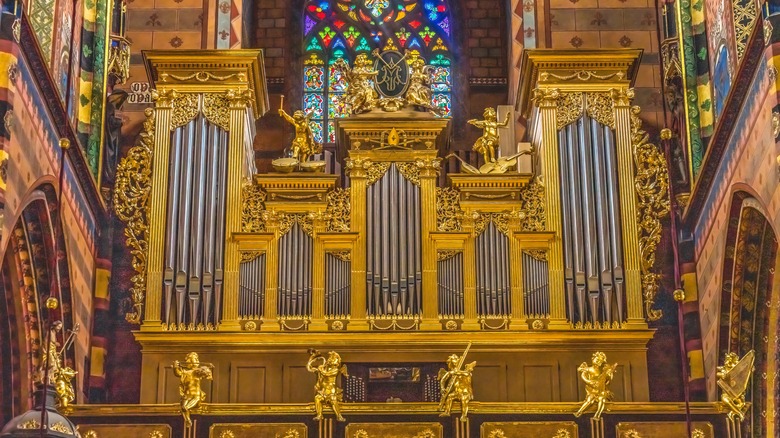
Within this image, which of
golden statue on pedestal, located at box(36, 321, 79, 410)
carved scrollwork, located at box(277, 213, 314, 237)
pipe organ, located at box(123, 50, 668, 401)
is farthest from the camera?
carved scrollwork, located at box(277, 213, 314, 237)

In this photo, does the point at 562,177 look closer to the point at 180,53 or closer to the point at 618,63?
the point at 618,63

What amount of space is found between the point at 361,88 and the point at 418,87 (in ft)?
2.73

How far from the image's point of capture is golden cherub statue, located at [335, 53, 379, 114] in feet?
72.8

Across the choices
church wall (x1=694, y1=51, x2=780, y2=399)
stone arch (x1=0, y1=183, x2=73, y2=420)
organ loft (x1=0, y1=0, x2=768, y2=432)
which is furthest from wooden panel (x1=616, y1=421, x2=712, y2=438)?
stone arch (x1=0, y1=183, x2=73, y2=420)

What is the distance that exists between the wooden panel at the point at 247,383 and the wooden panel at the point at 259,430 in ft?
4.89

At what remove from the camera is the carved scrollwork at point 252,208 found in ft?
69.1

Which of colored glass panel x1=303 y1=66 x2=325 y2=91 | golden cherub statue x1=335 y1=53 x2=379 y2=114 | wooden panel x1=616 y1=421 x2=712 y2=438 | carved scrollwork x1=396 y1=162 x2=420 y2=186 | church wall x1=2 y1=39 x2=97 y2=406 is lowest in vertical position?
wooden panel x1=616 y1=421 x2=712 y2=438

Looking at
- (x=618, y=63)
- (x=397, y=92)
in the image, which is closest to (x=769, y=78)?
(x=618, y=63)

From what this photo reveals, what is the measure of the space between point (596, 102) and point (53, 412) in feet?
33.7

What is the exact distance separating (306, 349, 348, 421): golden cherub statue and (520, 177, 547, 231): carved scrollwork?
143 inches

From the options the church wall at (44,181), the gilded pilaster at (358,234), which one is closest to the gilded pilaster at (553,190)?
the gilded pilaster at (358,234)

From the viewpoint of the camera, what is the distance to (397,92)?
22.4m

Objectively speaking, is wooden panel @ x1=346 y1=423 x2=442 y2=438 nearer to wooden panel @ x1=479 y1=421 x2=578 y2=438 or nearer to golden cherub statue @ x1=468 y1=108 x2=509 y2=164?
wooden panel @ x1=479 y1=421 x2=578 y2=438

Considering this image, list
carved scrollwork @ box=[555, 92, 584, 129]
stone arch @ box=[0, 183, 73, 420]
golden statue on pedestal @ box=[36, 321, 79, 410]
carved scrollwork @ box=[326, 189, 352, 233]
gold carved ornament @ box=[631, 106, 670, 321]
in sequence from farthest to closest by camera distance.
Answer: carved scrollwork @ box=[555, 92, 584, 129]
carved scrollwork @ box=[326, 189, 352, 233]
gold carved ornament @ box=[631, 106, 670, 321]
stone arch @ box=[0, 183, 73, 420]
golden statue on pedestal @ box=[36, 321, 79, 410]
